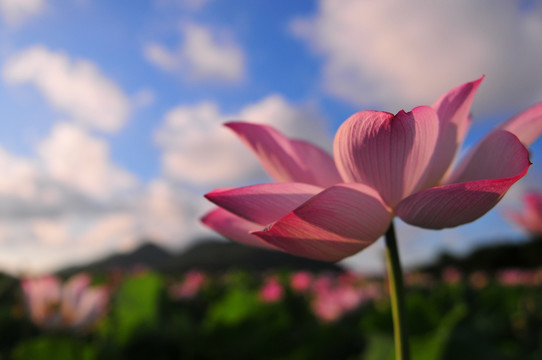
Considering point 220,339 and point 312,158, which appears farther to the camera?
point 220,339

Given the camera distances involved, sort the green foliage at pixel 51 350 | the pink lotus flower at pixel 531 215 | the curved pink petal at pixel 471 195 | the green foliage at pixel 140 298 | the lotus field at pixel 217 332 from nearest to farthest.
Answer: the curved pink petal at pixel 471 195
the lotus field at pixel 217 332
the green foliage at pixel 51 350
the pink lotus flower at pixel 531 215
the green foliage at pixel 140 298

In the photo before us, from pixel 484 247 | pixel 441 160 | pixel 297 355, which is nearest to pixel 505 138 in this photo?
pixel 441 160

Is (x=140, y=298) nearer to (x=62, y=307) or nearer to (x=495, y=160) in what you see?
(x=62, y=307)

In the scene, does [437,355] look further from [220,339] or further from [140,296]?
[140,296]

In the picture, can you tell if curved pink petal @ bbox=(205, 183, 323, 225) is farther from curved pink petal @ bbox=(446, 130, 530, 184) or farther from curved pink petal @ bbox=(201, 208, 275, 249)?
curved pink petal @ bbox=(446, 130, 530, 184)

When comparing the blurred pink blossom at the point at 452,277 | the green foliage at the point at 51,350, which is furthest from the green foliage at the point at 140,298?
the blurred pink blossom at the point at 452,277

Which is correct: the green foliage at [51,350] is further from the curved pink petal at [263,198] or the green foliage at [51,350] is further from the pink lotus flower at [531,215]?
the pink lotus flower at [531,215]

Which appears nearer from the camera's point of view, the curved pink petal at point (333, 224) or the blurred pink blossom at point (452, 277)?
the curved pink petal at point (333, 224)
